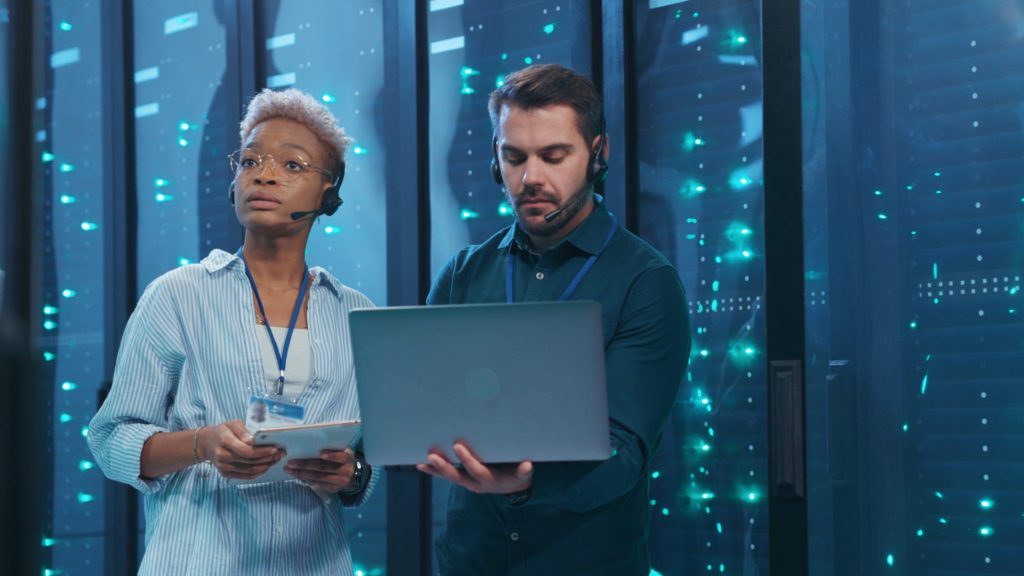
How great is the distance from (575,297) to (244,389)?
0.62 meters

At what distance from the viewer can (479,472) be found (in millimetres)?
1296

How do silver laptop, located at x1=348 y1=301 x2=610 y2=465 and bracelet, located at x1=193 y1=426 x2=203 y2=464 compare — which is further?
bracelet, located at x1=193 y1=426 x2=203 y2=464

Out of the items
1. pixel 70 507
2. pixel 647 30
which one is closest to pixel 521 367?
pixel 647 30

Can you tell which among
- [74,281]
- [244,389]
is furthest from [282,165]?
[74,281]

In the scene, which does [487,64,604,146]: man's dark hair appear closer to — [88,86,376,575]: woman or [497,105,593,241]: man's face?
[497,105,593,241]: man's face

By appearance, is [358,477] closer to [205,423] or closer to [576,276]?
[205,423]

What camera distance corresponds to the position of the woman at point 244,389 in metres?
1.62

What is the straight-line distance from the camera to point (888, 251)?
2.45 meters

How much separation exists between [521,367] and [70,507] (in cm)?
400

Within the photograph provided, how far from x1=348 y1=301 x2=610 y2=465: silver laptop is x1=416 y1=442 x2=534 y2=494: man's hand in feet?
0.05

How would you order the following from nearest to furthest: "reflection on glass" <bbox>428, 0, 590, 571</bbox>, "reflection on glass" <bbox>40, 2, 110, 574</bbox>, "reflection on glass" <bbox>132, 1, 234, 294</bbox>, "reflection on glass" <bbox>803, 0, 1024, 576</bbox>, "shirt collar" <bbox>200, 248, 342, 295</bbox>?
"shirt collar" <bbox>200, 248, 342, 295</bbox> → "reflection on glass" <bbox>803, 0, 1024, 576</bbox> → "reflection on glass" <bbox>428, 0, 590, 571</bbox> → "reflection on glass" <bbox>132, 1, 234, 294</bbox> → "reflection on glass" <bbox>40, 2, 110, 574</bbox>

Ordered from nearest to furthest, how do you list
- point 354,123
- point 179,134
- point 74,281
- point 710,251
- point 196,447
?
point 196,447 < point 710,251 < point 354,123 < point 179,134 < point 74,281

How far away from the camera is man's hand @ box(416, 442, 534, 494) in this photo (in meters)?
1.29

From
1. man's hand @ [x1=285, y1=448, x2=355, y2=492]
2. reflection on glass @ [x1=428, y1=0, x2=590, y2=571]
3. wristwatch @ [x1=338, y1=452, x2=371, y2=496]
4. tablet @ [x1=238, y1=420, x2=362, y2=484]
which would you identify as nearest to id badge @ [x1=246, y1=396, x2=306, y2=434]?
tablet @ [x1=238, y1=420, x2=362, y2=484]
